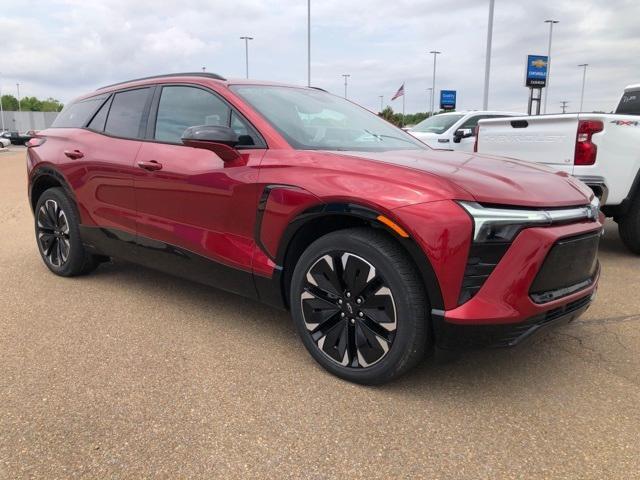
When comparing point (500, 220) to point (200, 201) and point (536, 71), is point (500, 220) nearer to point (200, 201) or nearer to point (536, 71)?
point (200, 201)

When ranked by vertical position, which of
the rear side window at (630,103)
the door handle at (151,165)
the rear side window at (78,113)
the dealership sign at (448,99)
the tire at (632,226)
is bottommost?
the tire at (632,226)

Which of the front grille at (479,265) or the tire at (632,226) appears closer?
the front grille at (479,265)

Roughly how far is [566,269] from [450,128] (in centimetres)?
950

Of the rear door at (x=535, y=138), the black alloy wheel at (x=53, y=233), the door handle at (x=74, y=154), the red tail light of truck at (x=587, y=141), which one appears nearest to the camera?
the door handle at (x=74, y=154)

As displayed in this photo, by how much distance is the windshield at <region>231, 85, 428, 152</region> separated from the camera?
10.6 ft

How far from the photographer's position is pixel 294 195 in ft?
9.44

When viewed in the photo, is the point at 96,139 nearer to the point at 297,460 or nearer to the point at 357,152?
the point at 357,152

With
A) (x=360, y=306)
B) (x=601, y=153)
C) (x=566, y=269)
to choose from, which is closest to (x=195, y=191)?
(x=360, y=306)

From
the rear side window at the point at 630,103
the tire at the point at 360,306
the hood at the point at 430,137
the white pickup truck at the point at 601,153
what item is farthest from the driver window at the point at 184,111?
the hood at the point at 430,137

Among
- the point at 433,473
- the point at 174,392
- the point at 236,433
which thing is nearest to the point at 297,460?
the point at 236,433

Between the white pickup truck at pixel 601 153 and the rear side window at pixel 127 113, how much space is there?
3.64m

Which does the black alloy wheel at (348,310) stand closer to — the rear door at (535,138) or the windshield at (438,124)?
the rear door at (535,138)

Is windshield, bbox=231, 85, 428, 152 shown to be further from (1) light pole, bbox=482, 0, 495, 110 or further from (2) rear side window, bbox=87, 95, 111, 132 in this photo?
(1) light pole, bbox=482, 0, 495, 110

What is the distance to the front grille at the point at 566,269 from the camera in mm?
2457
